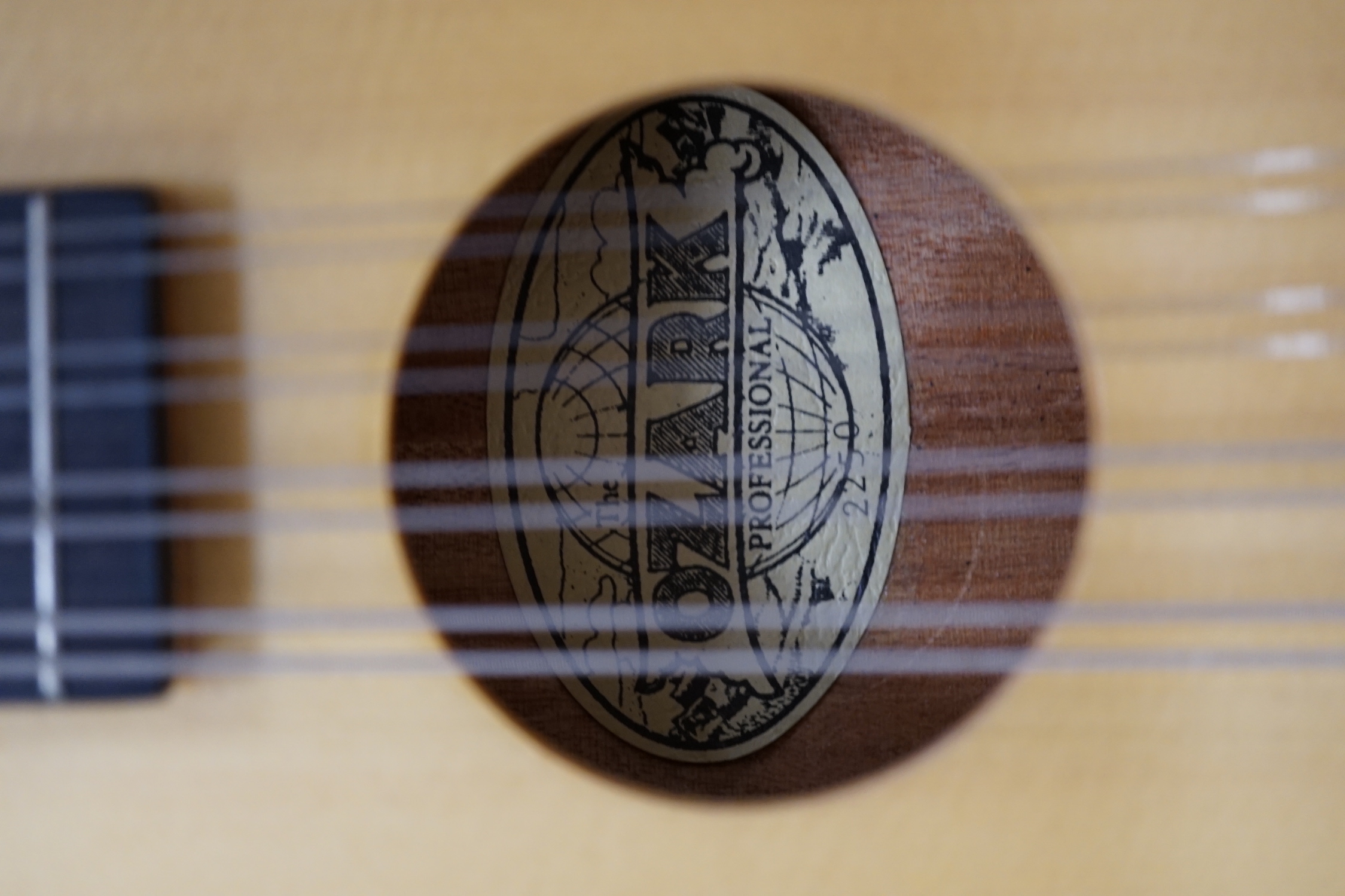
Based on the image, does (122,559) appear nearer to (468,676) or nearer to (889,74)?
(468,676)

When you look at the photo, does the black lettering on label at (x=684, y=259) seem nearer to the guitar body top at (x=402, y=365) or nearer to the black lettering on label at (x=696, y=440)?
the black lettering on label at (x=696, y=440)

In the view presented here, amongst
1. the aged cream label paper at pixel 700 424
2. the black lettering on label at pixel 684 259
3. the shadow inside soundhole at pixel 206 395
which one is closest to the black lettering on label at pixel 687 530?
the aged cream label paper at pixel 700 424

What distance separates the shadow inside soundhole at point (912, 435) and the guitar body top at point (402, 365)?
0.24ft

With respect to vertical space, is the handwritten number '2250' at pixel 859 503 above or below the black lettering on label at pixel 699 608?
above

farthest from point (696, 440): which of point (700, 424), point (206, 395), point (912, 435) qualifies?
point (206, 395)

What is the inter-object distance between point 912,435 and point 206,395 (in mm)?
346

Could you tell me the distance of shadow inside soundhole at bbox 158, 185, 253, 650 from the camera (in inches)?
18.2

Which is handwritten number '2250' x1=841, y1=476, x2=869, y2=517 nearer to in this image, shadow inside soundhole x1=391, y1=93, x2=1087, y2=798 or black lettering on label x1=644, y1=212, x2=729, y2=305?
shadow inside soundhole x1=391, y1=93, x2=1087, y2=798

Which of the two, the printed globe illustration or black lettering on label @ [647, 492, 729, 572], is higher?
the printed globe illustration

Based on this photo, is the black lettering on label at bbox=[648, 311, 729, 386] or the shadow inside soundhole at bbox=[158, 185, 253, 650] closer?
the shadow inside soundhole at bbox=[158, 185, 253, 650]

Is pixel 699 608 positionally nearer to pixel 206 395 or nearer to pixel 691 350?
pixel 691 350

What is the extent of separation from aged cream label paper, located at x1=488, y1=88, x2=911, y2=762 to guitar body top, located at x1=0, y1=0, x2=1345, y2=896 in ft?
0.40

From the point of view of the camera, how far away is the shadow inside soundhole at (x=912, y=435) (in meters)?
0.55

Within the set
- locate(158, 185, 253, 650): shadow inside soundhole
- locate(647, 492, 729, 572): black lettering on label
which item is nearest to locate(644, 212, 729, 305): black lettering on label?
locate(647, 492, 729, 572): black lettering on label
